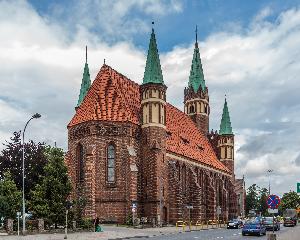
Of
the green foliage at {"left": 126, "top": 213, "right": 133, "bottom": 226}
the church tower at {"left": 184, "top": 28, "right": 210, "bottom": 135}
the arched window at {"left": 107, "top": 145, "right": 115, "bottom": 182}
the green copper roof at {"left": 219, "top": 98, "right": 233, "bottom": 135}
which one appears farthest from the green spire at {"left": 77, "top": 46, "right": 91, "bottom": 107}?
the green copper roof at {"left": 219, "top": 98, "right": 233, "bottom": 135}

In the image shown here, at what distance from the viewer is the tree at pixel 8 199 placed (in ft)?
162

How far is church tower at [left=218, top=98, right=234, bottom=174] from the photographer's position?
9806 cm

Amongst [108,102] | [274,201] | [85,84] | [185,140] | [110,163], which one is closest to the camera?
[274,201]

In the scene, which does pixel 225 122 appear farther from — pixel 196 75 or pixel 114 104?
pixel 114 104

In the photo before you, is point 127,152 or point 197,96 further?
point 197,96

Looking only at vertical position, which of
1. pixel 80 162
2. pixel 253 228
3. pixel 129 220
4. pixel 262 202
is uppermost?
pixel 80 162

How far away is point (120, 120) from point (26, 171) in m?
12.8

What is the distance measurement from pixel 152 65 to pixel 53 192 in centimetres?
2328

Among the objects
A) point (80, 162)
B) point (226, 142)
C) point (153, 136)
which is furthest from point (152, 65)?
point (226, 142)

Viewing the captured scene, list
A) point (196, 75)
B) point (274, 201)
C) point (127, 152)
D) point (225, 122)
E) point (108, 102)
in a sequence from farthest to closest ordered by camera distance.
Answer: point (225, 122) → point (196, 75) → point (108, 102) → point (127, 152) → point (274, 201)

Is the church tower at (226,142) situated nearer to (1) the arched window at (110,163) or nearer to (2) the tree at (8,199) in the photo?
(1) the arched window at (110,163)

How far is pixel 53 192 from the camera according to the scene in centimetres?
4588

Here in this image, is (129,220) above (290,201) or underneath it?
above

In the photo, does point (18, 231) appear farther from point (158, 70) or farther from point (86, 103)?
point (158, 70)
